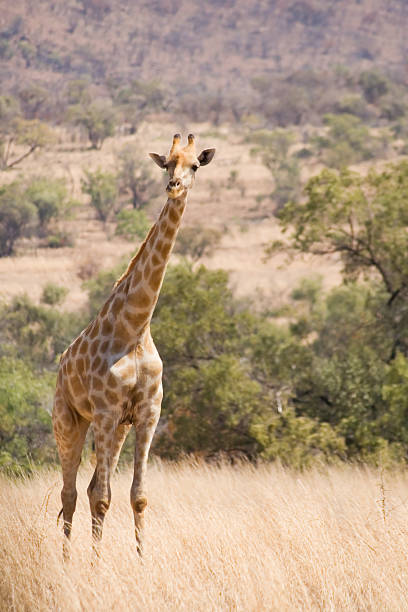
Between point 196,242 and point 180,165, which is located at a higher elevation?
point 196,242

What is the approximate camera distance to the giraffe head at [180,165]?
16.7ft

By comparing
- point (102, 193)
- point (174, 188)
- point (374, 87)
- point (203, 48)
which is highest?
point (203, 48)

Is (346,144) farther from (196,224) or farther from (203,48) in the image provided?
(203,48)

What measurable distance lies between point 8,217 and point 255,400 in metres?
21.5

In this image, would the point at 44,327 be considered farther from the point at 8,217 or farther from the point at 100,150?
the point at 100,150

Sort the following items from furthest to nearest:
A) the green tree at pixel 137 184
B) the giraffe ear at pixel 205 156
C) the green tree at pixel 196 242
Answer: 1. the green tree at pixel 137 184
2. the green tree at pixel 196 242
3. the giraffe ear at pixel 205 156

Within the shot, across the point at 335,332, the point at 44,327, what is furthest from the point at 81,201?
the point at 335,332

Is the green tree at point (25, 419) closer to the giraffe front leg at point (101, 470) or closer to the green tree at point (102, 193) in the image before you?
the giraffe front leg at point (101, 470)

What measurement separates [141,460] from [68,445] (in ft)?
2.68

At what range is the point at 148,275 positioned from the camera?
5641 mm

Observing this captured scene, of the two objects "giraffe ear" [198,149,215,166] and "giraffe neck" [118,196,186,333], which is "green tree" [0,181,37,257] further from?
"giraffe ear" [198,149,215,166]

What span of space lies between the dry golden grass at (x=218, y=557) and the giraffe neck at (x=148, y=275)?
153 cm

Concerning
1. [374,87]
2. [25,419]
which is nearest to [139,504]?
[25,419]

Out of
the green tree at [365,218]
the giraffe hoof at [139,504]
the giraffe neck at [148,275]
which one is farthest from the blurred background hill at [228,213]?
the giraffe neck at [148,275]
